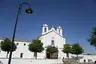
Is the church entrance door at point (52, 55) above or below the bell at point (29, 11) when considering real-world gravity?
below

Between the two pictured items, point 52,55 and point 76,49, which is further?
point 52,55

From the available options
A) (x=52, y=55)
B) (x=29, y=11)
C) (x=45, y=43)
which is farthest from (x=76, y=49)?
(x=29, y=11)

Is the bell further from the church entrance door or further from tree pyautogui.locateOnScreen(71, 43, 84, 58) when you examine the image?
the church entrance door

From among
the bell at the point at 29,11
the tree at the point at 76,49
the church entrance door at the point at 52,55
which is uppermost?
the bell at the point at 29,11

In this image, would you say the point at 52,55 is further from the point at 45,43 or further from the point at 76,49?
the point at 76,49

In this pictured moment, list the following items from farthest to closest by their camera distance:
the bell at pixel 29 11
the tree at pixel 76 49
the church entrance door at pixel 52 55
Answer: the church entrance door at pixel 52 55
the tree at pixel 76 49
the bell at pixel 29 11

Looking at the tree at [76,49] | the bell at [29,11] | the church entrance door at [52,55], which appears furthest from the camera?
the church entrance door at [52,55]

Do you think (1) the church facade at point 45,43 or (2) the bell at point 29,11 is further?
(1) the church facade at point 45,43

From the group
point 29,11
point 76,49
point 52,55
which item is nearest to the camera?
point 29,11

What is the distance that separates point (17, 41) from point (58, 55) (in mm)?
16622

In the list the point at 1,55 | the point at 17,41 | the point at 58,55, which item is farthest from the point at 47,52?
the point at 1,55

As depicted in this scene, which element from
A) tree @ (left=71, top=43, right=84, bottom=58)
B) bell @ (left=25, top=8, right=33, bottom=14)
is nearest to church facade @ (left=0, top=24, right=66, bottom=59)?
tree @ (left=71, top=43, right=84, bottom=58)

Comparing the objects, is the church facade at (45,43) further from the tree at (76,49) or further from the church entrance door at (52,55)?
the tree at (76,49)

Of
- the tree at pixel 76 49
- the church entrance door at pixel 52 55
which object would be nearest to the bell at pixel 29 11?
the tree at pixel 76 49
